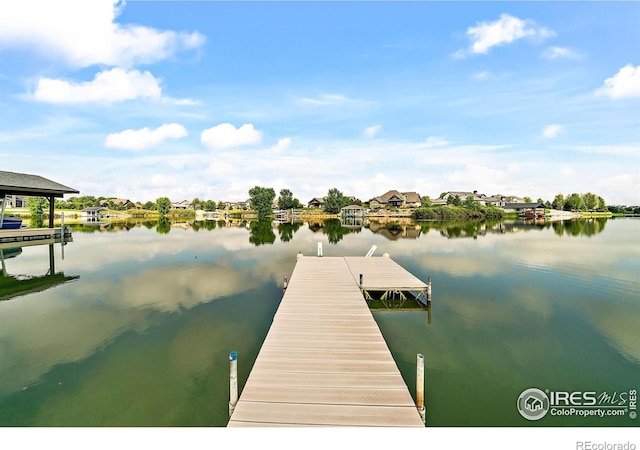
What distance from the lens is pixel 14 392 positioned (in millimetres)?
6992

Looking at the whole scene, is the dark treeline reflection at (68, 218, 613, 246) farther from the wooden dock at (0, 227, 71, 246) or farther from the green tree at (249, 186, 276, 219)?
the green tree at (249, 186, 276, 219)

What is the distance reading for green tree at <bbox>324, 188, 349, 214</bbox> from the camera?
9075cm

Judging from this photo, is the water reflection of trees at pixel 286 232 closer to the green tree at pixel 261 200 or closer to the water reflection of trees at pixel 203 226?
the water reflection of trees at pixel 203 226

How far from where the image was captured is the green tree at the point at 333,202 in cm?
9075

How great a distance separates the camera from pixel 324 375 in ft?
20.2

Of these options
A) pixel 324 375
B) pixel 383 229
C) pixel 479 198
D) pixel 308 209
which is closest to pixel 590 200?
pixel 479 198

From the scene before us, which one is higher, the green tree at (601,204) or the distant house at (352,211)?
the green tree at (601,204)

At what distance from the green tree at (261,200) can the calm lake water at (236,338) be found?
220ft

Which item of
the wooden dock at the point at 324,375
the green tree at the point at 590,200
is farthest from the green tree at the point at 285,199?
the green tree at the point at 590,200

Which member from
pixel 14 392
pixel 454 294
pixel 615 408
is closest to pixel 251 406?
pixel 14 392

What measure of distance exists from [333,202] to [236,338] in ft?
270

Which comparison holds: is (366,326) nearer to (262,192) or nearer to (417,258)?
(417,258)

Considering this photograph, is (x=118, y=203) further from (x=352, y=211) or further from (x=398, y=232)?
(x=398, y=232)

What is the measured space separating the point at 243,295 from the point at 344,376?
30.1 ft
